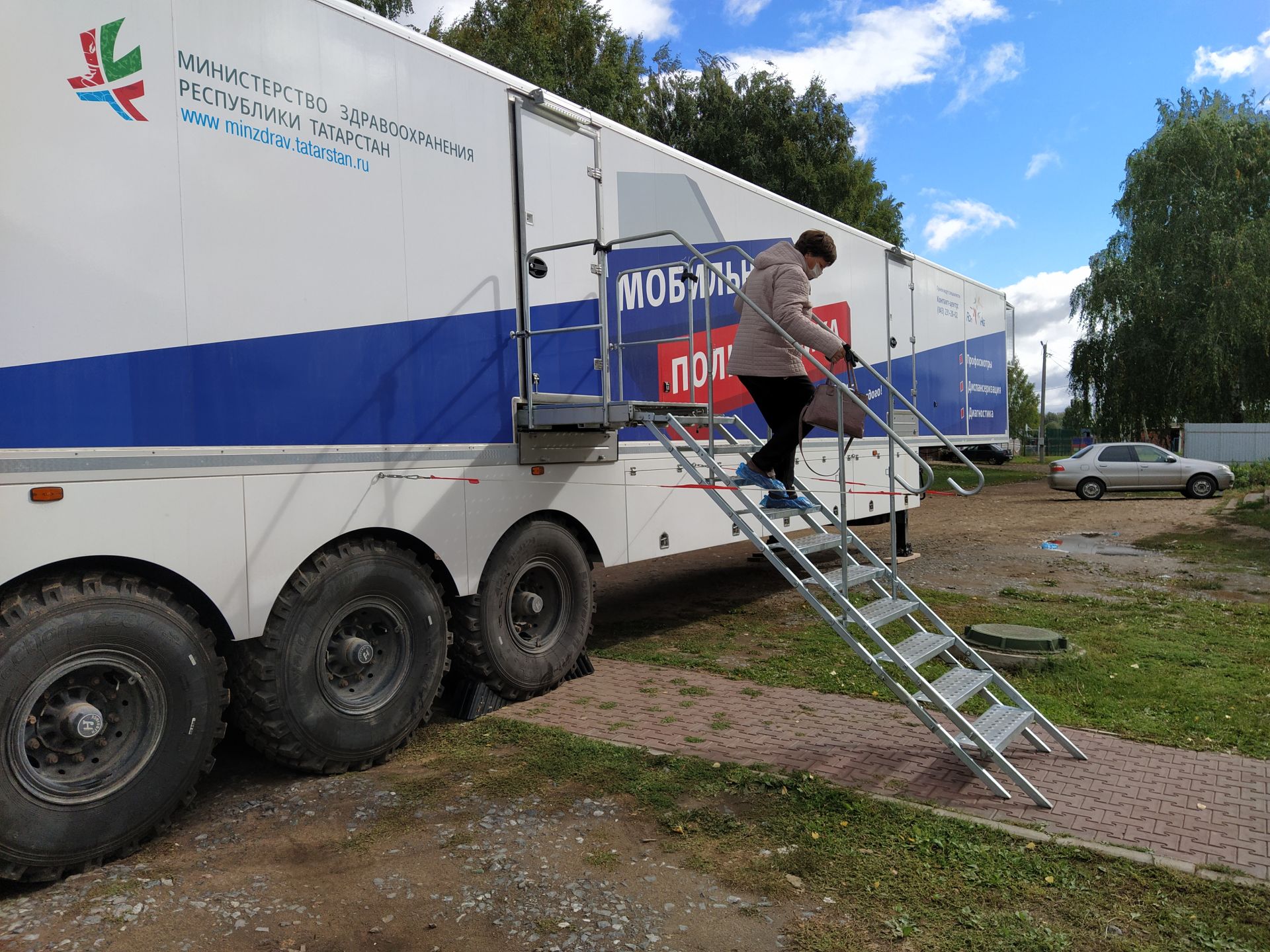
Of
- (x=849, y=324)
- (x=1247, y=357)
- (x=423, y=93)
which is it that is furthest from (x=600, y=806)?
(x=1247, y=357)

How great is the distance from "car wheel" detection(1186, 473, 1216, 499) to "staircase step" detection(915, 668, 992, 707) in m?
18.8

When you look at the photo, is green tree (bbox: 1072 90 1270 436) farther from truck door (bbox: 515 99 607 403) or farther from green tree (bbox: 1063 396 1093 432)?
truck door (bbox: 515 99 607 403)

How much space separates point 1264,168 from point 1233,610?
25.8 meters

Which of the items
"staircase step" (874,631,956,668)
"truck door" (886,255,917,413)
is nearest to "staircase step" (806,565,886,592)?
"staircase step" (874,631,956,668)

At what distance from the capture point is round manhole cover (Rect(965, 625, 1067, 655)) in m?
6.29

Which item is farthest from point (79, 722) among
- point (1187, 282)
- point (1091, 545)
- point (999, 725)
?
point (1187, 282)

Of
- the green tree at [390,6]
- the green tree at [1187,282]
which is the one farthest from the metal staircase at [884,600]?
the green tree at [1187,282]

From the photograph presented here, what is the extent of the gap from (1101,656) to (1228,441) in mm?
26123

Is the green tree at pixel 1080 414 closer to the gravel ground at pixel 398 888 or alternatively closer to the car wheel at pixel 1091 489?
the car wheel at pixel 1091 489

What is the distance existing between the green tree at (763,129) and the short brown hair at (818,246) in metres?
20.3

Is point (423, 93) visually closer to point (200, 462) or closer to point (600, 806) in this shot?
point (200, 462)

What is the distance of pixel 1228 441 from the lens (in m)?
27.8

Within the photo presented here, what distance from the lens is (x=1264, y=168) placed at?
2730cm

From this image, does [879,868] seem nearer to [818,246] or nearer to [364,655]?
[364,655]
